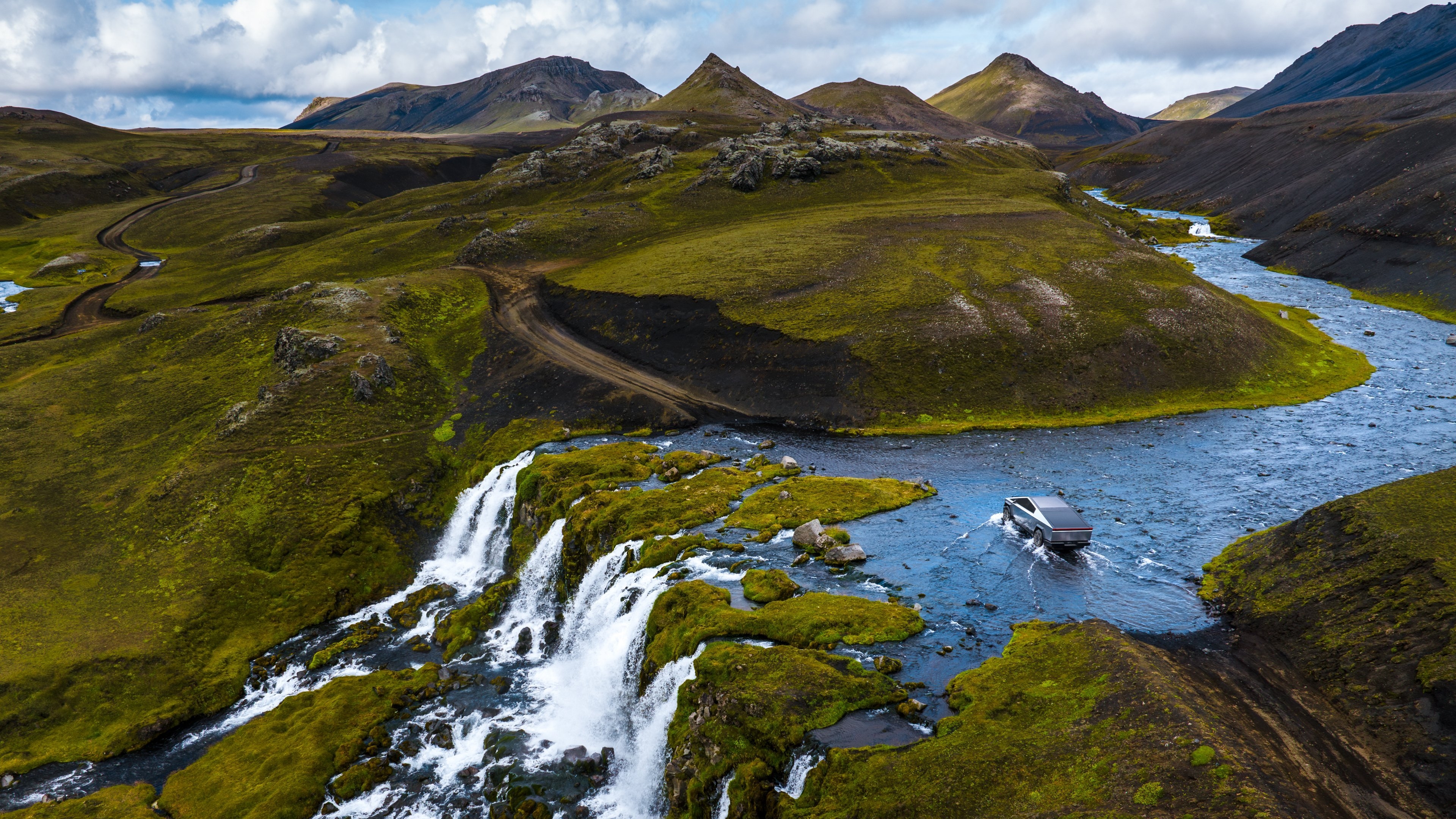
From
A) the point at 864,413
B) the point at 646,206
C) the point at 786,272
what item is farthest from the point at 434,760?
the point at 646,206

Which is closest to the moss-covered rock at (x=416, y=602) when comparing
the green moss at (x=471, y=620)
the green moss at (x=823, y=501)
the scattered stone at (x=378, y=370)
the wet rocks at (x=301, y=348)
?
the green moss at (x=471, y=620)

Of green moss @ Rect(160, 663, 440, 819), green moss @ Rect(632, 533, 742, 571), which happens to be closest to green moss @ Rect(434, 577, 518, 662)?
green moss @ Rect(160, 663, 440, 819)

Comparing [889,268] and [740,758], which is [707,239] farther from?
[740,758]

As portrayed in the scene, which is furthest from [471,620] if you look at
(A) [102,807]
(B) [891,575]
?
(B) [891,575]

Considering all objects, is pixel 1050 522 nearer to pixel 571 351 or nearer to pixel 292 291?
pixel 571 351

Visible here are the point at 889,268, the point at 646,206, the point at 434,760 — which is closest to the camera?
the point at 434,760

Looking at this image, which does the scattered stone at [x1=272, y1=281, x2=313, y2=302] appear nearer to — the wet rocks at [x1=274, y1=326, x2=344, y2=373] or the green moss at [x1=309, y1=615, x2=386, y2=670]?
the wet rocks at [x1=274, y1=326, x2=344, y2=373]
